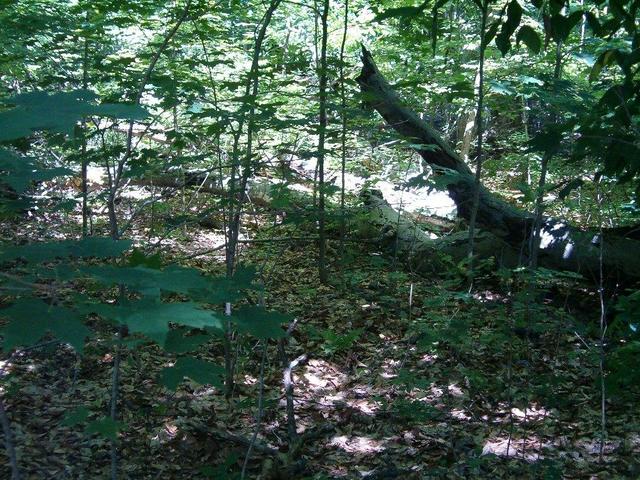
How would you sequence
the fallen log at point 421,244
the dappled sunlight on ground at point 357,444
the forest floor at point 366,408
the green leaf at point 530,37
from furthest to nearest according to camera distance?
the fallen log at point 421,244, the dappled sunlight on ground at point 357,444, the forest floor at point 366,408, the green leaf at point 530,37

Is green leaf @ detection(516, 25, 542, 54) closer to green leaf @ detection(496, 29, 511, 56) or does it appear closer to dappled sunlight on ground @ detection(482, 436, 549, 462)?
green leaf @ detection(496, 29, 511, 56)

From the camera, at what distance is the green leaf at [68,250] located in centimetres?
140

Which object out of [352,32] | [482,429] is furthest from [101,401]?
[352,32]

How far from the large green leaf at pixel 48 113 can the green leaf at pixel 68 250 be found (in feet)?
0.96

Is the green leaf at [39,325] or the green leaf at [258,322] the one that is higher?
the green leaf at [39,325]

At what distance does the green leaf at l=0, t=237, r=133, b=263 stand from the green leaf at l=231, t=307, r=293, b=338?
359 millimetres

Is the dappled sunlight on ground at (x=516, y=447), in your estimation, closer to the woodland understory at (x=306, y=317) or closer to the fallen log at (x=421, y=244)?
the woodland understory at (x=306, y=317)

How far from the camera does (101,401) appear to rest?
3.80 metres

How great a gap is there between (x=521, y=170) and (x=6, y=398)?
31.2 feet

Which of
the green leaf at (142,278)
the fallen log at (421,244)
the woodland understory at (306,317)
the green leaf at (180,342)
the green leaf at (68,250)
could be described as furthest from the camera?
the fallen log at (421,244)

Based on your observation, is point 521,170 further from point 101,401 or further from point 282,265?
point 101,401

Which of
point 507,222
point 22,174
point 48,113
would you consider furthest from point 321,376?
point 48,113

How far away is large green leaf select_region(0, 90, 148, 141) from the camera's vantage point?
115cm

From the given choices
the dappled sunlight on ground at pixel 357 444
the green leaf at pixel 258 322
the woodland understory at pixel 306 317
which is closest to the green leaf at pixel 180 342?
the woodland understory at pixel 306 317
